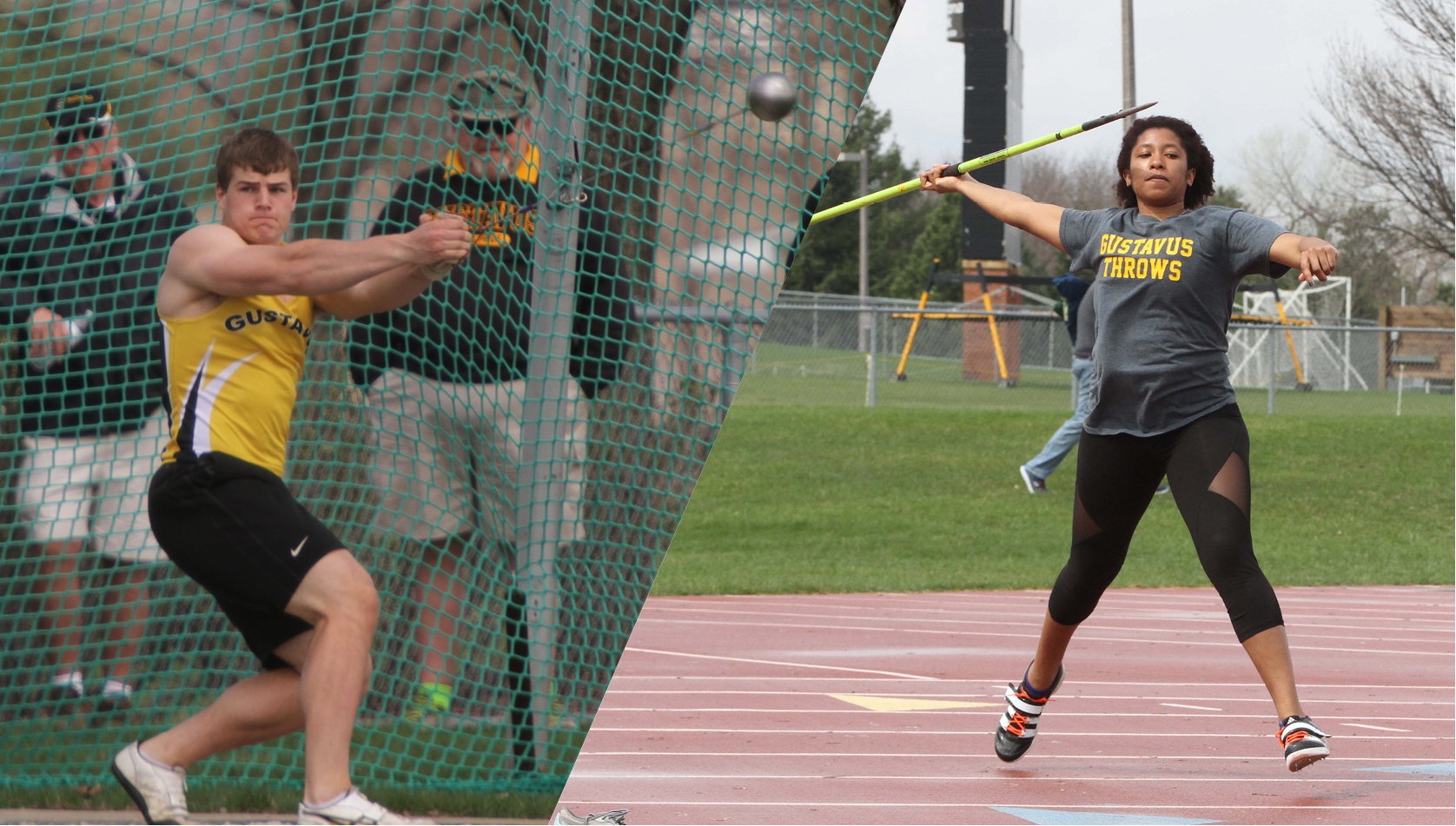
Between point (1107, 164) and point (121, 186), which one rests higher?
point (1107, 164)

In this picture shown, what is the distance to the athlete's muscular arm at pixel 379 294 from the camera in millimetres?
3426

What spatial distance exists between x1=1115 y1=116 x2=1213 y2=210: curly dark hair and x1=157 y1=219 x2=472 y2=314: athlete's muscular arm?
79.7 inches

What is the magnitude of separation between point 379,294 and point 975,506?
10454 mm

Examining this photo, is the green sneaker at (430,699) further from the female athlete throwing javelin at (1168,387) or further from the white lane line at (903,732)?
the female athlete throwing javelin at (1168,387)

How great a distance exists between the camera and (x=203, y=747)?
3.43 meters

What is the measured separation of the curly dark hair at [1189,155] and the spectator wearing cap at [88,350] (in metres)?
3.16

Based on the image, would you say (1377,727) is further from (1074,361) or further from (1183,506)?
(1074,361)

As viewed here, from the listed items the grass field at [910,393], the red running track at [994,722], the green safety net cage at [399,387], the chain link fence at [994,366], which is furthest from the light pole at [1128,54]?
the green safety net cage at [399,387]

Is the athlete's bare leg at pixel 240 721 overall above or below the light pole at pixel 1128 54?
below

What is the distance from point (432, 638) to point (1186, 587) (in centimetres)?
643

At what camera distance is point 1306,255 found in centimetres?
371

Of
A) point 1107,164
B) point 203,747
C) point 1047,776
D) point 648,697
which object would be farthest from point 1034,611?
point 1107,164

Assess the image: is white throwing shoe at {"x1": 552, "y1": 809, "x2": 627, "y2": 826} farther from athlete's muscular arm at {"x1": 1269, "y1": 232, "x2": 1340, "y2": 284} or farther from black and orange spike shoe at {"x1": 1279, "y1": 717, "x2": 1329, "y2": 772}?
athlete's muscular arm at {"x1": 1269, "y1": 232, "x2": 1340, "y2": 284}

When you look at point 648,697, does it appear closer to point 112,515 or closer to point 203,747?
point 112,515
